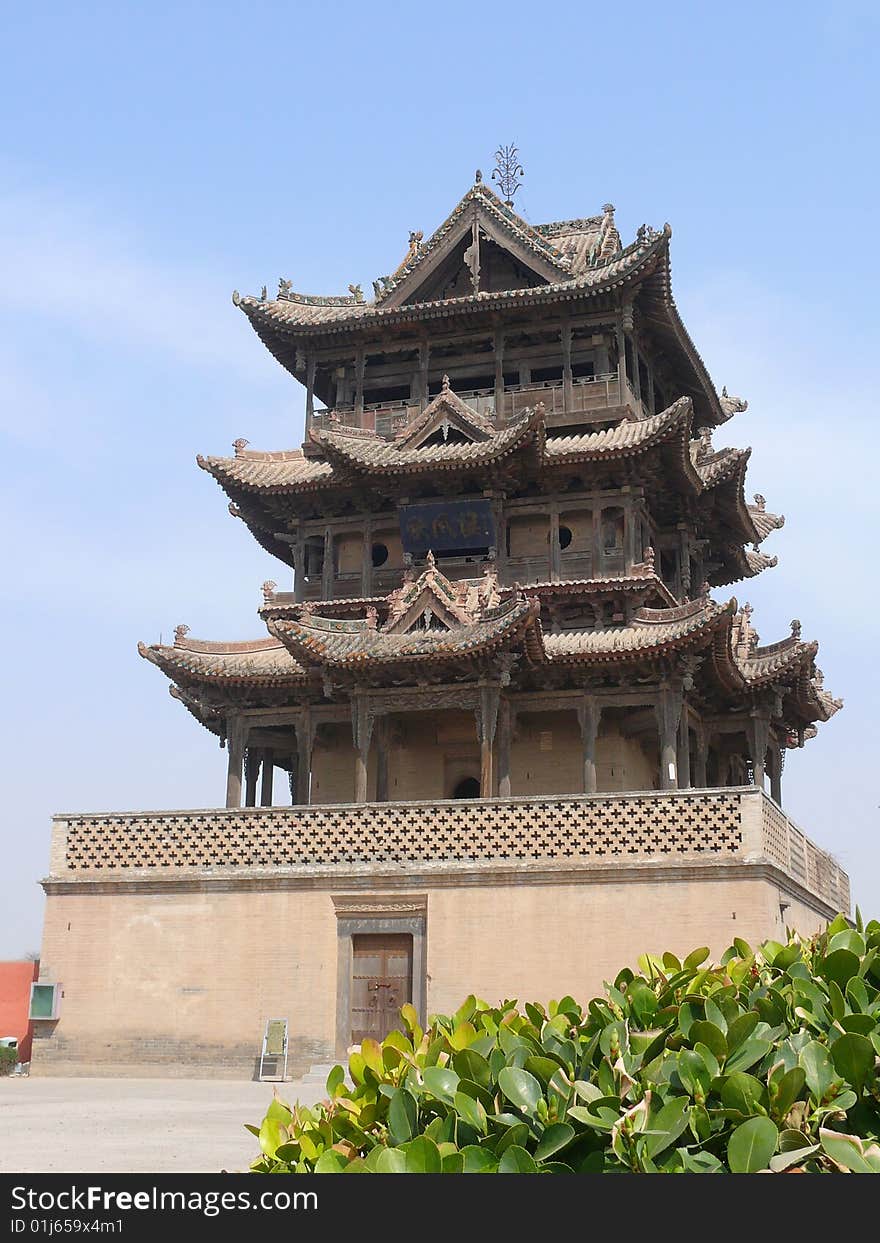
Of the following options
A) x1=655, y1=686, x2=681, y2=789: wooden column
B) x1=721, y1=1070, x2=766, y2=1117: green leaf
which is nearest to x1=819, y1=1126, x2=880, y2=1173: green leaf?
x1=721, y1=1070, x2=766, y2=1117: green leaf

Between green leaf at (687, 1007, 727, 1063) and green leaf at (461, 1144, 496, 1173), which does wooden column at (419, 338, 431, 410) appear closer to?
green leaf at (687, 1007, 727, 1063)

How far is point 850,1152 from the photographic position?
13.4 feet

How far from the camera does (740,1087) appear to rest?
14.4 ft

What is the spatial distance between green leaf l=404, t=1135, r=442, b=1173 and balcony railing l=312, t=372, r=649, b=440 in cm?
2278

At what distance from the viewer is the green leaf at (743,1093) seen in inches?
172

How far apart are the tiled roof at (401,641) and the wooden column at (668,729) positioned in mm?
3345

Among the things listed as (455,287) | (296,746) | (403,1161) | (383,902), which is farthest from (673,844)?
(403,1161)

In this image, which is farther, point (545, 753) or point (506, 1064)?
point (545, 753)

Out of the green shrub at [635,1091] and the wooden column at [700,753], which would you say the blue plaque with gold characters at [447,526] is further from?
the green shrub at [635,1091]

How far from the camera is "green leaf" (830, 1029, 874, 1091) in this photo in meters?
4.56

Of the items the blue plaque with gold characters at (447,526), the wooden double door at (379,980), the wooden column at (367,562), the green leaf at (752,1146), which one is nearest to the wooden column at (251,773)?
the wooden column at (367,562)

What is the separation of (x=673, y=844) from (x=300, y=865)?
6.04m
